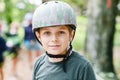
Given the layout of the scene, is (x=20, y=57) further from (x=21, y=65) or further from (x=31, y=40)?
(x=31, y=40)

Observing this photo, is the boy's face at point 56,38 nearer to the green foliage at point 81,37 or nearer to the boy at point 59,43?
the boy at point 59,43

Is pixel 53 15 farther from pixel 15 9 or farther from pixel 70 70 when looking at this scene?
pixel 15 9

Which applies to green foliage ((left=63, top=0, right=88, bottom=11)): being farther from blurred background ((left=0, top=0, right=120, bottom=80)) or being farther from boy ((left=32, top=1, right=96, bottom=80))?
boy ((left=32, top=1, right=96, bottom=80))

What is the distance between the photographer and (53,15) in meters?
2.87

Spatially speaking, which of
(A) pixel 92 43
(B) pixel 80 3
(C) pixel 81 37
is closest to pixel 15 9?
(C) pixel 81 37

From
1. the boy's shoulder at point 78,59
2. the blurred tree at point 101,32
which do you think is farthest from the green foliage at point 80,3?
the boy's shoulder at point 78,59

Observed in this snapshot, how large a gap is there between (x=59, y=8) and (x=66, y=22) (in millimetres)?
103

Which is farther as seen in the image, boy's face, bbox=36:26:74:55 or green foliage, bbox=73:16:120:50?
green foliage, bbox=73:16:120:50

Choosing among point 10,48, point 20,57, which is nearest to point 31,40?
point 10,48

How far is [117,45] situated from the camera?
19.4 m

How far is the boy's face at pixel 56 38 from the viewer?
9.47ft

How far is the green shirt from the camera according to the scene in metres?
2.87

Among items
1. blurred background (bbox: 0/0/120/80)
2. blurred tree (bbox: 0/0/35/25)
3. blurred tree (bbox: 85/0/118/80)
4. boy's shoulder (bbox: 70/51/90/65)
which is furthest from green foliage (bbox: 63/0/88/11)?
boy's shoulder (bbox: 70/51/90/65)

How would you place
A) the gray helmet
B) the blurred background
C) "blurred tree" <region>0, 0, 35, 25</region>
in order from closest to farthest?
the gray helmet
the blurred background
"blurred tree" <region>0, 0, 35, 25</region>
